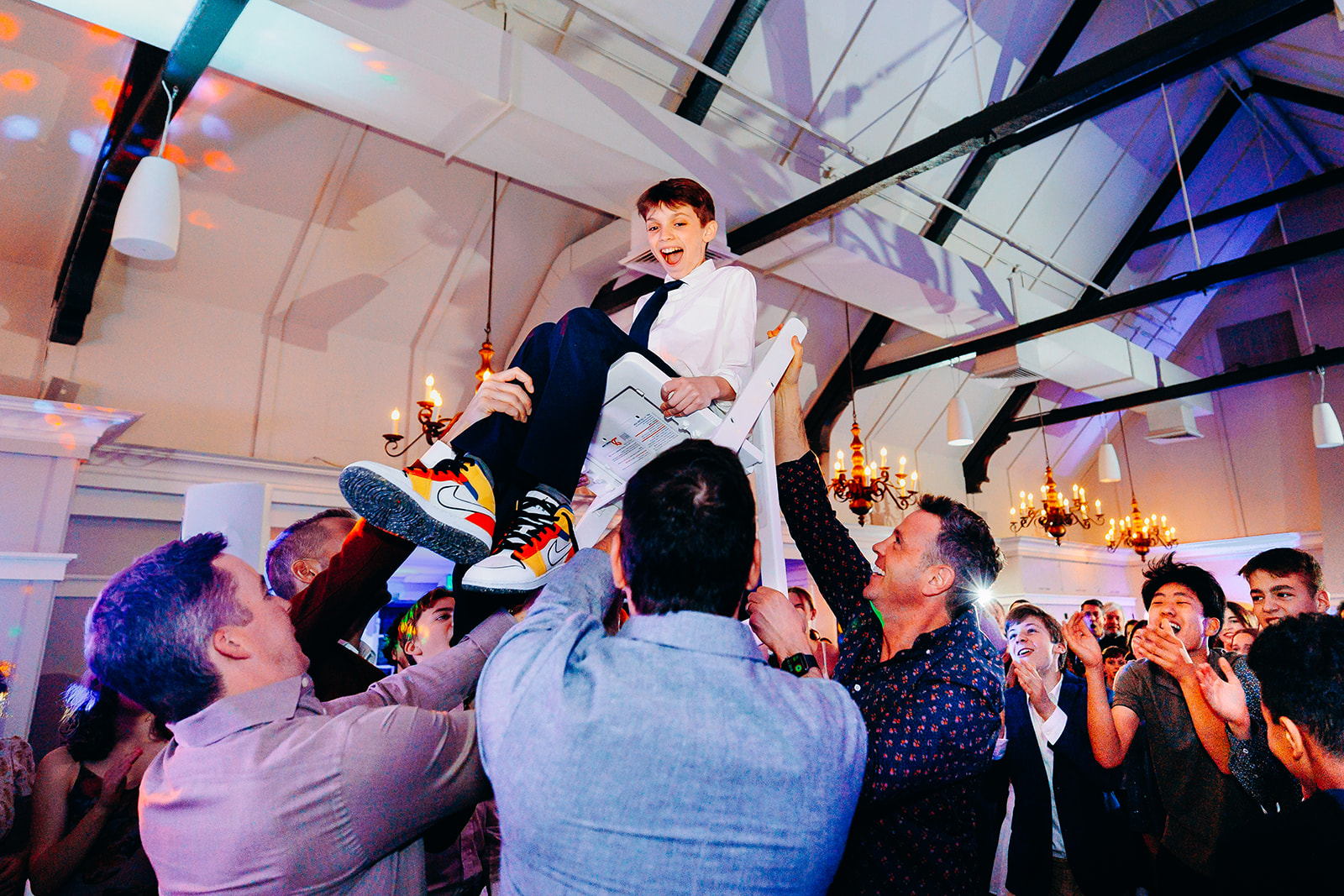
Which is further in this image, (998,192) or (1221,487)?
(1221,487)

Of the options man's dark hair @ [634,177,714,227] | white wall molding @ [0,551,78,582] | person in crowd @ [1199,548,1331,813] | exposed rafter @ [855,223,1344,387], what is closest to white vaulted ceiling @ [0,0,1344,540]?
exposed rafter @ [855,223,1344,387]

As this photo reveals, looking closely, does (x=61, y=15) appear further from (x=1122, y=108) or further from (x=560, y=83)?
(x=1122, y=108)

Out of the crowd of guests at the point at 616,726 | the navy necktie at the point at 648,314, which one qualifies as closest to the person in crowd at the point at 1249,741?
the crowd of guests at the point at 616,726

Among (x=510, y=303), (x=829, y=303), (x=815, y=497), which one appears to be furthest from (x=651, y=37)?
(x=815, y=497)

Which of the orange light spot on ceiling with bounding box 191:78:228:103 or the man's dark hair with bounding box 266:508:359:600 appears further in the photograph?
the orange light spot on ceiling with bounding box 191:78:228:103

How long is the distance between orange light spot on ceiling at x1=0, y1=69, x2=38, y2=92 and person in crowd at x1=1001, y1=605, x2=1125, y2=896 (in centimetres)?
568

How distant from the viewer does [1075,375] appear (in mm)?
8469

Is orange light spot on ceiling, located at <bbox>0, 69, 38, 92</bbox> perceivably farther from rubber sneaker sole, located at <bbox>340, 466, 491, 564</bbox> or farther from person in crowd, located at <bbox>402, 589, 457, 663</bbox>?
rubber sneaker sole, located at <bbox>340, 466, 491, 564</bbox>

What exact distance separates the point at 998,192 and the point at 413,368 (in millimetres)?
6004

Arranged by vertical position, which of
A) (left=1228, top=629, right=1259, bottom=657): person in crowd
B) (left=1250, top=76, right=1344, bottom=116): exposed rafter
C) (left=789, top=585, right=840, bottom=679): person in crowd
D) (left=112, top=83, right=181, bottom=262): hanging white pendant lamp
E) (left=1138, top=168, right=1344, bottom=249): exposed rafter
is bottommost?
(left=1228, top=629, right=1259, bottom=657): person in crowd

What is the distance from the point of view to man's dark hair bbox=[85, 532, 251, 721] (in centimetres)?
129

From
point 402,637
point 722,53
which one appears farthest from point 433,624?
point 722,53

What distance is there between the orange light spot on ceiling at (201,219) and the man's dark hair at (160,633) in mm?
4867

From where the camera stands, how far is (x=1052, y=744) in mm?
2686
